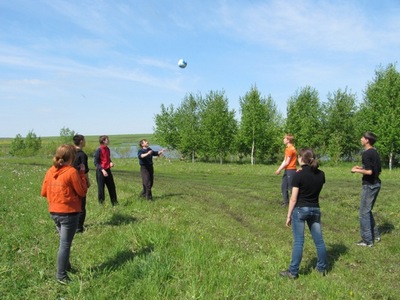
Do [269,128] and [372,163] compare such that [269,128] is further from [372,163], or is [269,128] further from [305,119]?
[372,163]

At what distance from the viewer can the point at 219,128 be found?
172ft

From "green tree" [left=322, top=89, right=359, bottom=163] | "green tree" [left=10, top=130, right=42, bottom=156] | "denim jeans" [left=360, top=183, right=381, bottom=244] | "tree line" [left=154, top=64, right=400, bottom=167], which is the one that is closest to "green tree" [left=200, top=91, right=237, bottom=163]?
→ "tree line" [left=154, top=64, right=400, bottom=167]

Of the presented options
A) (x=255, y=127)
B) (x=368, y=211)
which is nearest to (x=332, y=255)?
(x=368, y=211)

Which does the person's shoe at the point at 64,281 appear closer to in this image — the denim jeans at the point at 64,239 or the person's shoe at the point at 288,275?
the denim jeans at the point at 64,239

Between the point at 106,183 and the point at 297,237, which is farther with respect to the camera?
the point at 106,183

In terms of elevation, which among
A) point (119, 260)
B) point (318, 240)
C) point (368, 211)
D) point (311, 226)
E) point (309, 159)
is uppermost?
point (309, 159)

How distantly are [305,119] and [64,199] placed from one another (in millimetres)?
49423

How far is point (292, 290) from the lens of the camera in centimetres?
556

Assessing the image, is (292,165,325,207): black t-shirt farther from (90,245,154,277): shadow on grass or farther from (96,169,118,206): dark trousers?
(96,169,118,206): dark trousers

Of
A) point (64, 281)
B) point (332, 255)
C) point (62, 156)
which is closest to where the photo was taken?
point (64, 281)

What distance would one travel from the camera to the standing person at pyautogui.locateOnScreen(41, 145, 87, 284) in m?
5.68

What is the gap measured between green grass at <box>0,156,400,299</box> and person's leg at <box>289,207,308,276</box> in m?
0.25

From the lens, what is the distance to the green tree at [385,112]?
40.3 metres

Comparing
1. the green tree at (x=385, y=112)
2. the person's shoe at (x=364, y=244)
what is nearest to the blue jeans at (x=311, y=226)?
the person's shoe at (x=364, y=244)
